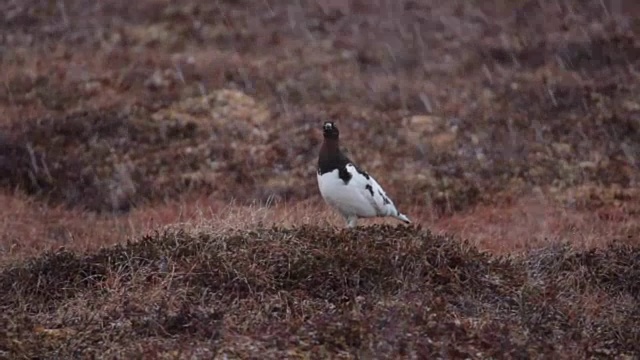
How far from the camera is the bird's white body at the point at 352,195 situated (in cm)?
Result: 972

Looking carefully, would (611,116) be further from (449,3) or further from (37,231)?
(37,231)

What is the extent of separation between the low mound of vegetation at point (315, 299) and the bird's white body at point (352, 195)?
0.41m

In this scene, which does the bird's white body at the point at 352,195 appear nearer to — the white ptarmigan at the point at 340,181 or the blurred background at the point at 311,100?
the white ptarmigan at the point at 340,181

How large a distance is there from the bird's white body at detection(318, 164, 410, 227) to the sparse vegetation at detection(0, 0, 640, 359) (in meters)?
0.43

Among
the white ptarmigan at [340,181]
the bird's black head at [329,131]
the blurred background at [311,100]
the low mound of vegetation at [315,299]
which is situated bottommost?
the blurred background at [311,100]

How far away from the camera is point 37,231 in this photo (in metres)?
13.5

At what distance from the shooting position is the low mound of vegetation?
23.7 feet

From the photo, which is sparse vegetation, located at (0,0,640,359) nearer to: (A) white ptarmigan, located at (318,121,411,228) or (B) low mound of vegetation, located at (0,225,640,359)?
(B) low mound of vegetation, located at (0,225,640,359)

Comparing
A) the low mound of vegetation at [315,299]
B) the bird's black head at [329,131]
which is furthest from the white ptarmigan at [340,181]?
the low mound of vegetation at [315,299]

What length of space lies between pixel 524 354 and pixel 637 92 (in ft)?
46.2

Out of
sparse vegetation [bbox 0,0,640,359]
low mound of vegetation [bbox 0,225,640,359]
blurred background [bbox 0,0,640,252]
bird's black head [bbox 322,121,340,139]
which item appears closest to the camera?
low mound of vegetation [bbox 0,225,640,359]

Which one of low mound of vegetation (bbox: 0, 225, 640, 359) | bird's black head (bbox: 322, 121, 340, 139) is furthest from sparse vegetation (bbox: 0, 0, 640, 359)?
bird's black head (bbox: 322, 121, 340, 139)

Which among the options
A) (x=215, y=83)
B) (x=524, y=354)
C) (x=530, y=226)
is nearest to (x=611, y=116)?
(x=530, y=226)

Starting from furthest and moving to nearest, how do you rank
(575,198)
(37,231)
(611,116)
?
(611,116), (575,198), (37,231)
